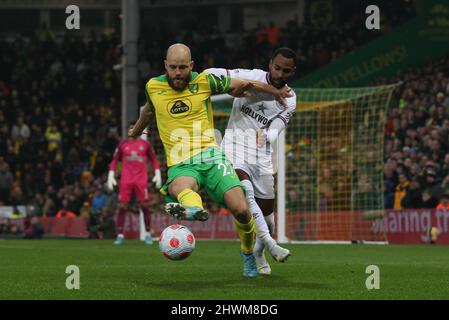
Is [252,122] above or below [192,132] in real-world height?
above

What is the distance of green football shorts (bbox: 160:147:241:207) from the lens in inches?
359

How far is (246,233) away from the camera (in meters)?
9.38

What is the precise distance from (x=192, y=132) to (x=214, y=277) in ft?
4.61

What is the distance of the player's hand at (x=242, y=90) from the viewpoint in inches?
370

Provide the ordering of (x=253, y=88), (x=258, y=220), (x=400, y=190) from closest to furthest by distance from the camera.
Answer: (x=253, y=88), (x=258, y=220), (x=400, y=190)

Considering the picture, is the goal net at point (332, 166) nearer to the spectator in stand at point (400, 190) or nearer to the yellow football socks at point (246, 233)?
the spectator in stand at point (400, 190)

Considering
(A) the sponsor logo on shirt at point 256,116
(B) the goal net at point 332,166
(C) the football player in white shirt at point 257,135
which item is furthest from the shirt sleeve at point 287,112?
(B) the goal net at point 332,166

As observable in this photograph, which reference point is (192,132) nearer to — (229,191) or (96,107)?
(229,191)

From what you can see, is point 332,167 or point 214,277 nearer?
point 214,277

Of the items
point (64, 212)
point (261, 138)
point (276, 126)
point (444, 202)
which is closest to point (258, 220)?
point (261, 138)

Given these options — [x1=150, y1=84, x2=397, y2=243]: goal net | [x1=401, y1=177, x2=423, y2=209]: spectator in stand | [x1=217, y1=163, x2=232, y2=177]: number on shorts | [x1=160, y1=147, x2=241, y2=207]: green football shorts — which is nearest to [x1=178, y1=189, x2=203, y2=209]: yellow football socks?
[x1=160, y1=147, x2=241, y2=207]: green football shorts

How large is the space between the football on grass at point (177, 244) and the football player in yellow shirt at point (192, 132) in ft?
1.72

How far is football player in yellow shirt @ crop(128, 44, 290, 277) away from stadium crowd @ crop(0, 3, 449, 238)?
11205 mm

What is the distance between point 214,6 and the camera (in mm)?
38250
